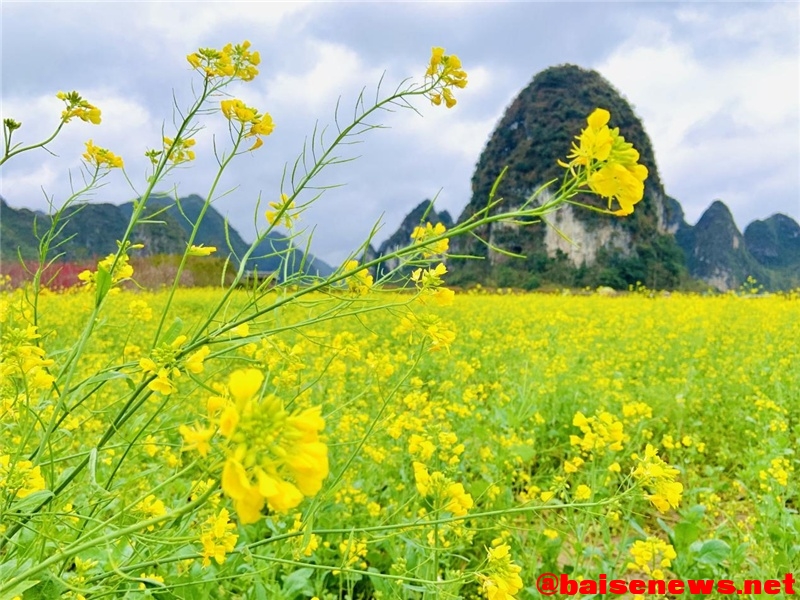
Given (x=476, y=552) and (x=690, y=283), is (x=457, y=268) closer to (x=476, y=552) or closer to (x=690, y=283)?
(x=690, y=283)

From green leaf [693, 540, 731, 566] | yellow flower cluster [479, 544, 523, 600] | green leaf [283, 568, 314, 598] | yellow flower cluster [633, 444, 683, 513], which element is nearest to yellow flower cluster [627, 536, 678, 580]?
green leaf [693, 540, 731, 566]

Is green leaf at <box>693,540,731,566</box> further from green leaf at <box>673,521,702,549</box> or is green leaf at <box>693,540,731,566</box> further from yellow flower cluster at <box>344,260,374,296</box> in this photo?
yellow flower cluster at <box>344,260,374,296</box>

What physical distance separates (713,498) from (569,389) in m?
1.26

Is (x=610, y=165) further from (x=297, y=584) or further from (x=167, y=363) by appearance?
(x=297, y=584)

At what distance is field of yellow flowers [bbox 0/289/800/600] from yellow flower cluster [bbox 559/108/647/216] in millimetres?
415

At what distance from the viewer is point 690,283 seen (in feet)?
132

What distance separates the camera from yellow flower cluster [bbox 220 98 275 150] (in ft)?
3.73

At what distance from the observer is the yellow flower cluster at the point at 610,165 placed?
74 cm

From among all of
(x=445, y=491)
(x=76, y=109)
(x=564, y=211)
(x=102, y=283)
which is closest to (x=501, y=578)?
(x=445, y=491)

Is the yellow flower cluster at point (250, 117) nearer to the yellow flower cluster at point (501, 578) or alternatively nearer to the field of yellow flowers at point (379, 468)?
the field of yellow flowers at point (379, 468)

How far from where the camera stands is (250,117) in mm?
1141

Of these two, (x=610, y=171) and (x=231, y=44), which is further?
(x=231, y=44)

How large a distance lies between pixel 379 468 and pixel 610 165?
178cm

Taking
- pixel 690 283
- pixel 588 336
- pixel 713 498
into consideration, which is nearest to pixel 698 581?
pixel 713 498
